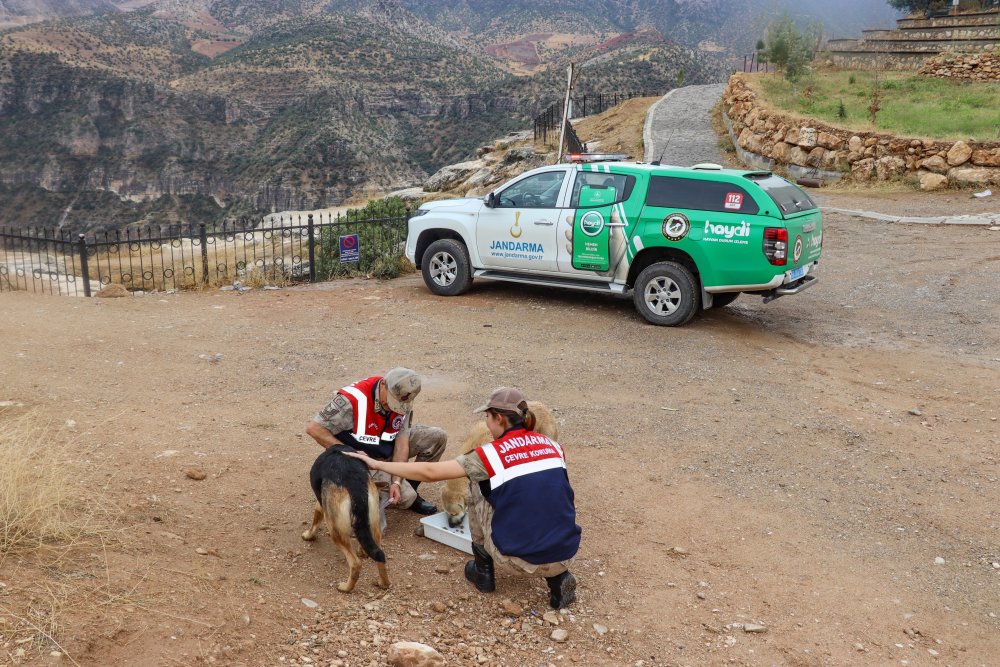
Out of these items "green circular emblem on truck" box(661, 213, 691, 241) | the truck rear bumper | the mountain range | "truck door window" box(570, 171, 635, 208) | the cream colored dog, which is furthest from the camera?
the mountain range

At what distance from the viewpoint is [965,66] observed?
85.4 ft

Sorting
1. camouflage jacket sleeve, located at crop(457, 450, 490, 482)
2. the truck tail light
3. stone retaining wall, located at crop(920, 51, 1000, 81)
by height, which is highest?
stone retaining wall, located at crop(920, 51, 1000, 81)

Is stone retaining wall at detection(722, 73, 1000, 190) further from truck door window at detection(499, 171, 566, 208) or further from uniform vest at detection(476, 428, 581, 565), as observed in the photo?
uniform vest at detection(476, 428, 581, 565)

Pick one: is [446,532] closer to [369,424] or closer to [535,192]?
[369,424]

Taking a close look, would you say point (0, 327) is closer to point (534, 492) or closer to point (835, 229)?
point (534, 492)

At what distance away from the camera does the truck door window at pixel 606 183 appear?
9.95m

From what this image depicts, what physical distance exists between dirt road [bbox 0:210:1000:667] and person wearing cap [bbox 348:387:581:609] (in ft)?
1.27

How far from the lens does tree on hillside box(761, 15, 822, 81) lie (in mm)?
27719

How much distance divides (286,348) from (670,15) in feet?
620

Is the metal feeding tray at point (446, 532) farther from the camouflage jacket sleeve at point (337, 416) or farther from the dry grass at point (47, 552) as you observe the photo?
the dry grass at point (47, 552)

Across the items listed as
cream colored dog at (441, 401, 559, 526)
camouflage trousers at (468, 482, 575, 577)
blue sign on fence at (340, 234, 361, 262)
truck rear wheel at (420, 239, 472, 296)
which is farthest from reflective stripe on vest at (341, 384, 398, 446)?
blue sign on fence at (340, 234, 361, 262)

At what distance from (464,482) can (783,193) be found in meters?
6.00

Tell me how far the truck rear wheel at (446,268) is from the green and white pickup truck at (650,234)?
0.11 ft

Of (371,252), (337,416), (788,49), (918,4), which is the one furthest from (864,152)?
(918,4)
